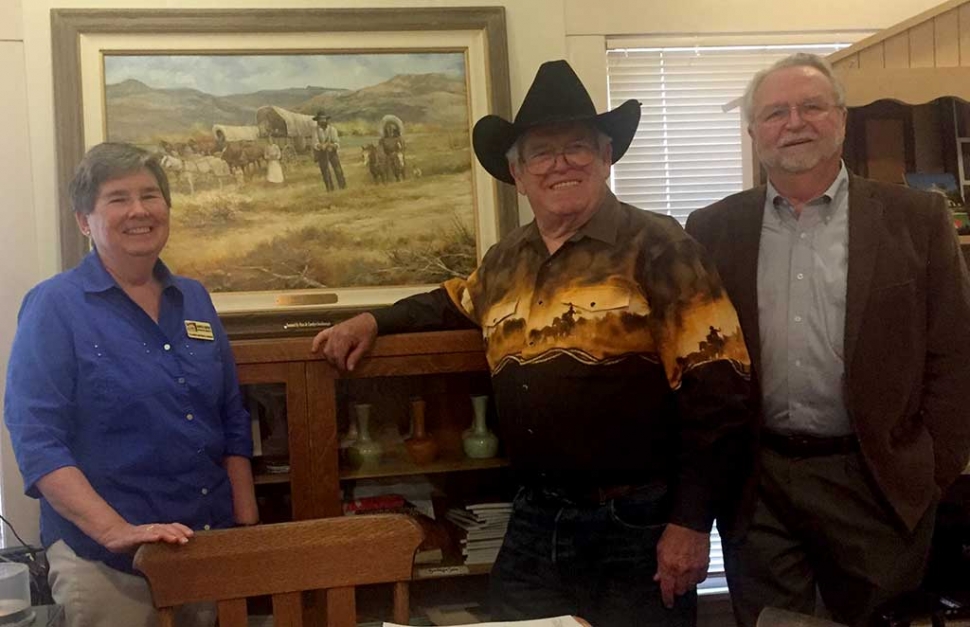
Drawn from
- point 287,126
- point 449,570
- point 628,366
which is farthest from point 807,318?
point 287,126

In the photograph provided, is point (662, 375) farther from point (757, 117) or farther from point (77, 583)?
point (77, 583)

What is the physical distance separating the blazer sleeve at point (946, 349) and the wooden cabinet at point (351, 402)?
100 cm

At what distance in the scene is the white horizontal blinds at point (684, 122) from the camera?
2672 mm

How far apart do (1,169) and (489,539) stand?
168 cm

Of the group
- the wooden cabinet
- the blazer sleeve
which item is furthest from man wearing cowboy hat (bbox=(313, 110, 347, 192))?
the blazer sleeve

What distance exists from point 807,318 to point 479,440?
892mm

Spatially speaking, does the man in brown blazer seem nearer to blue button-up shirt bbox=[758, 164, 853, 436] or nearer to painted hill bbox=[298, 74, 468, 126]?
blue button-up shirt bbox=[758, 164, 853, 436]

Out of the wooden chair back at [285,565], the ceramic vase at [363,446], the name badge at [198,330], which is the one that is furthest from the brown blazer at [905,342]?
the name badge at [198,330]

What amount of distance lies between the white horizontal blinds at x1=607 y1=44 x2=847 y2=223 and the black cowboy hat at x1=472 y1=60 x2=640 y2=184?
845mm

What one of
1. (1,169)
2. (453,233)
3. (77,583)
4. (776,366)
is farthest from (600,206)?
(1,169)

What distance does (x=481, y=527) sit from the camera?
86.5 inches

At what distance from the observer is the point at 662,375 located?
1682 mm

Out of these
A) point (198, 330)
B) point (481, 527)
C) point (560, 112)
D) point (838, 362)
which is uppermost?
point (560, 112)

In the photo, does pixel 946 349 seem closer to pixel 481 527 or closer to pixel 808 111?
pixel 808 111
